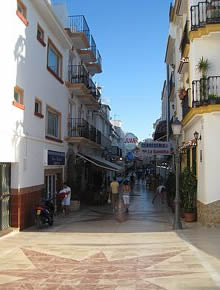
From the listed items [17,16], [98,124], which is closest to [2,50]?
[17,16]

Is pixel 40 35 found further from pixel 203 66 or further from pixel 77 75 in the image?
pixel 203 66

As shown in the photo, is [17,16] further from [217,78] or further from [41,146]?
[217,78]

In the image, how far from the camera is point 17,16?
13.2 metres

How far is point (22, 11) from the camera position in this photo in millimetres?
14172

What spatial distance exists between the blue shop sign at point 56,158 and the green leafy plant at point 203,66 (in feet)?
23.9

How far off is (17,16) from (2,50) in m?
1.79

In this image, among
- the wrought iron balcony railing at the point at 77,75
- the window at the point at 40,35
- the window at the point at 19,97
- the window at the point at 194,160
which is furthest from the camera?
the wrought iron balcony railing at the point at 77,75

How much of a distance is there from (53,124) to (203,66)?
8.09 metres

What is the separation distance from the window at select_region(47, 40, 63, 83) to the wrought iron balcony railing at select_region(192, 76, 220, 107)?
6713 millimetres

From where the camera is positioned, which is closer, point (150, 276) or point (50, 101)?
point (150, 276)

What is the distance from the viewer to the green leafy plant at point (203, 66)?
14.7 m

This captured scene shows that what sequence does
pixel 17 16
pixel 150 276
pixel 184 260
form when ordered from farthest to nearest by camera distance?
1. pixel 17 16
2. pixel 184 260
3. pixel 150 276

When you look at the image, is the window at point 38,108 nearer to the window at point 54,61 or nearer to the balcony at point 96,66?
the window at point 54,61

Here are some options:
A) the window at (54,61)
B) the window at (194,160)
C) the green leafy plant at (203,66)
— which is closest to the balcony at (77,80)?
the window at (54,61)
